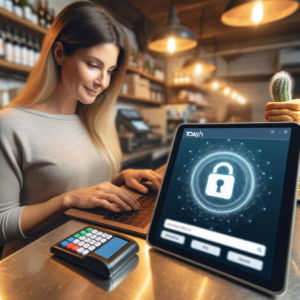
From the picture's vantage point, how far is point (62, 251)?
375 millimetres

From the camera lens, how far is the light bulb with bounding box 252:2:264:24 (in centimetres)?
136

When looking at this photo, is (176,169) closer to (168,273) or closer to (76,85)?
(168,273)

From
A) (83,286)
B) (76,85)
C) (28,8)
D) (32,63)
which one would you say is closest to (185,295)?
(83,286)

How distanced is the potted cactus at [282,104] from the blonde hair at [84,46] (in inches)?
26.1

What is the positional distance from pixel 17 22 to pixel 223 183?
2087 millimetres

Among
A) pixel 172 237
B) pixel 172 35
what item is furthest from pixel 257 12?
pixel 172 237

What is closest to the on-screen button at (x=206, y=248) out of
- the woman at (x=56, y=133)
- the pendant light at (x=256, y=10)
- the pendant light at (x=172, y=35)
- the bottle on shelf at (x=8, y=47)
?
the woman at (x=56, y=133)

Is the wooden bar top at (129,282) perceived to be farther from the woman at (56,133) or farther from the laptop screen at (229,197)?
the woman at (56,133)

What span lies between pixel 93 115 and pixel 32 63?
119 centimetres

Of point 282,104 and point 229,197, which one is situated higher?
point 282,104

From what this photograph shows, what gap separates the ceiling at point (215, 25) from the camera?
9.69 feet

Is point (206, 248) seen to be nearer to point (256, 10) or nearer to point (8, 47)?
point (256, 10)

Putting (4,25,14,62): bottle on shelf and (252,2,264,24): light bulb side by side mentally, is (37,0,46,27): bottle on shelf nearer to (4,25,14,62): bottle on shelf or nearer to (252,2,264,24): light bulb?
(4,25,14,62): bottle on shelf

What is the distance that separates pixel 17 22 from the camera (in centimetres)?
171
